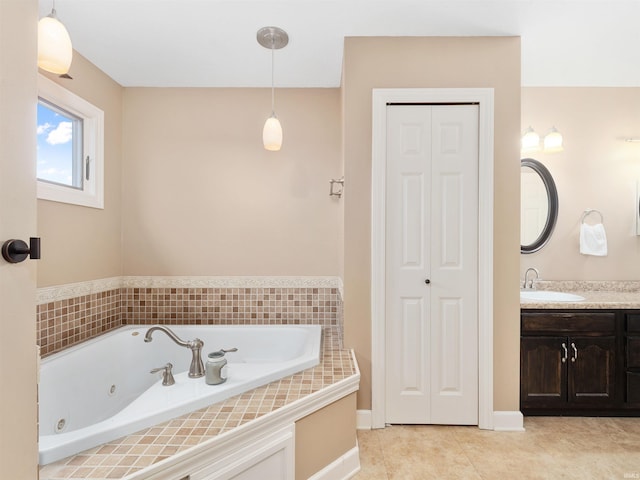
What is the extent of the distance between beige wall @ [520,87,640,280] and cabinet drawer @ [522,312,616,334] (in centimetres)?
58

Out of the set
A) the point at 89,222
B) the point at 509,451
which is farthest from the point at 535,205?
the point at 89,222

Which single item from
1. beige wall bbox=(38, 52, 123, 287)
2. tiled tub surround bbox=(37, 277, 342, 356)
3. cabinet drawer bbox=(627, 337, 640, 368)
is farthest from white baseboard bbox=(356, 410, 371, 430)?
beige wall bbox=(38, 52, 123, 287)

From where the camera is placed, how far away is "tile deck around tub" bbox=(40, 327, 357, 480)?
3.55 ft

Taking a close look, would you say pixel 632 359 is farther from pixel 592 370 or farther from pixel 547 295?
pixel 547 295

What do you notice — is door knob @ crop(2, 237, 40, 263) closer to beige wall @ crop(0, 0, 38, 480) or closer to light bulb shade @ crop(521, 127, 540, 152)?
beige wall @ crop(0, 0, 38, 480)

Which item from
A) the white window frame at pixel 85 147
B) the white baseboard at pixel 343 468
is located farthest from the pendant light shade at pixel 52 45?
the white baseboard at pixel 343 468

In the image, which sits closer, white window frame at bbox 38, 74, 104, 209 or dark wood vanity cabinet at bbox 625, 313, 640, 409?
white window frame at bbox 38, 74, 104, 209

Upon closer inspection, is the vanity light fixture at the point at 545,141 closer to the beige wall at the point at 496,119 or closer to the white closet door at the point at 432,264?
the beige wall at the point at 496,119

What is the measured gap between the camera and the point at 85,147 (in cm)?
245

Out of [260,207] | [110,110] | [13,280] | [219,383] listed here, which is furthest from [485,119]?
[110,110]

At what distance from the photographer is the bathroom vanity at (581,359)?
89.4 inches

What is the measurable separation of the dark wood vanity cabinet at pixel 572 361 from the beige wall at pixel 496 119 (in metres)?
0.23

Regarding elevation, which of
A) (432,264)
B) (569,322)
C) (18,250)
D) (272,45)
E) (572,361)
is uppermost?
(272,45)

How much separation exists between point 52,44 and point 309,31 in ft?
4.42
